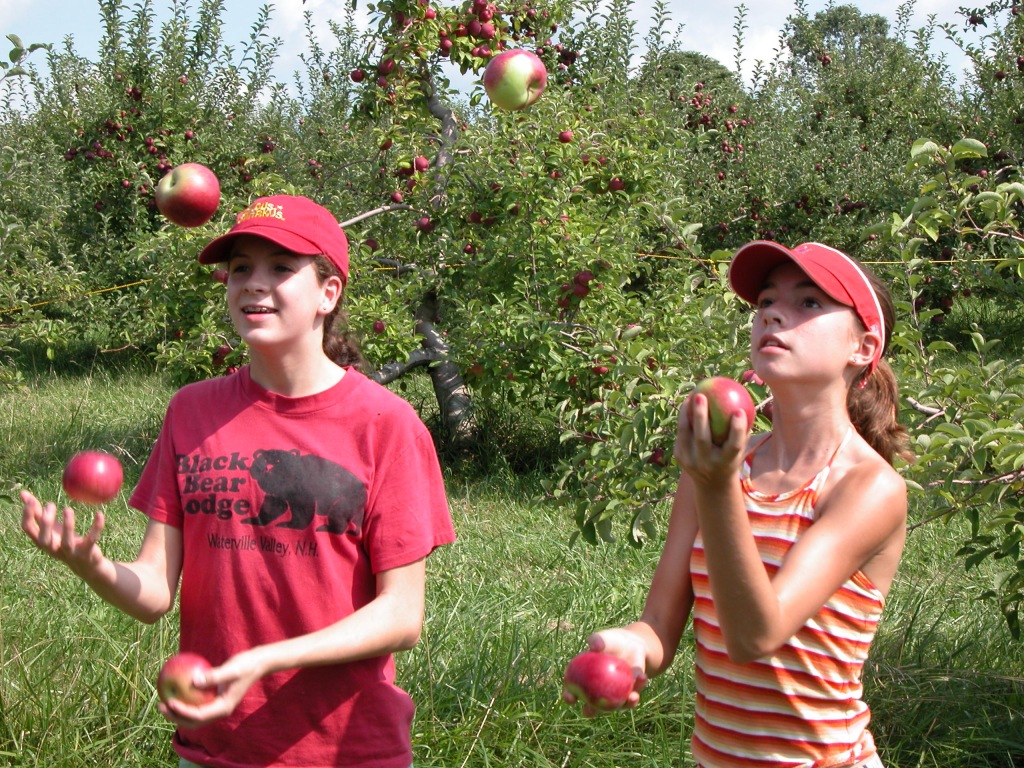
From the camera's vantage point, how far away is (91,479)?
69.0 inches

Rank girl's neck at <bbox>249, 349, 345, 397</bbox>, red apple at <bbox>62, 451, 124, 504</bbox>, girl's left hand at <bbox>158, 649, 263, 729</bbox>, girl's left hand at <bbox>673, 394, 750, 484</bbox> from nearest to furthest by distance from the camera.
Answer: girl's left hand at <bbox>673, 394, 750, 484</bbox> → girl's left hand at <bbox>158, 649, 263, 729</bbox> → girl's neck at <bbox>249, 349, 345, 397</bbox> → red apple at <bbox>62, 451, 124, 504</bbox>

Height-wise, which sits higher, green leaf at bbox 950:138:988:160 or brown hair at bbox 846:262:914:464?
green leaf at bbox 950:138:988:160

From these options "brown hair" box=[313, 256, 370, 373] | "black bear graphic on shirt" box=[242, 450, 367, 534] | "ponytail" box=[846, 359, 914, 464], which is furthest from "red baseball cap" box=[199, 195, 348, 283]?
"ponytail" box=[846, 359, 914, 464]

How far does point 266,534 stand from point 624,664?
1.70 ft

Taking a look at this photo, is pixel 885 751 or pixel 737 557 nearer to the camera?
pixel 737 557

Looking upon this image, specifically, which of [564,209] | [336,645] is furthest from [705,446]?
[564,209]

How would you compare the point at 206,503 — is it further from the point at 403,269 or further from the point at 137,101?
the point at 137,101

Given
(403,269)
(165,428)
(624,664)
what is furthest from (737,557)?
(403,269)

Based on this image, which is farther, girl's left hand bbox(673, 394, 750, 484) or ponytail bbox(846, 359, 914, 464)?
ponytail bbox(846, 359, 914, 464)

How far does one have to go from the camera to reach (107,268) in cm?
891

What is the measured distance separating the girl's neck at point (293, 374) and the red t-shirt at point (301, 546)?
2 cm

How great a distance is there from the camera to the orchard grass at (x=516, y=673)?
251 cm

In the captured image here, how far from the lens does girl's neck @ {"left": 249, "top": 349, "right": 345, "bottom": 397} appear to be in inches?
63.7

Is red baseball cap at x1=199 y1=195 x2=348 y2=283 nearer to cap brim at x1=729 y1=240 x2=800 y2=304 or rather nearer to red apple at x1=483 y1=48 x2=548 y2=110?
cap brim at x1=729 y1=240 x2=800 y2=304
